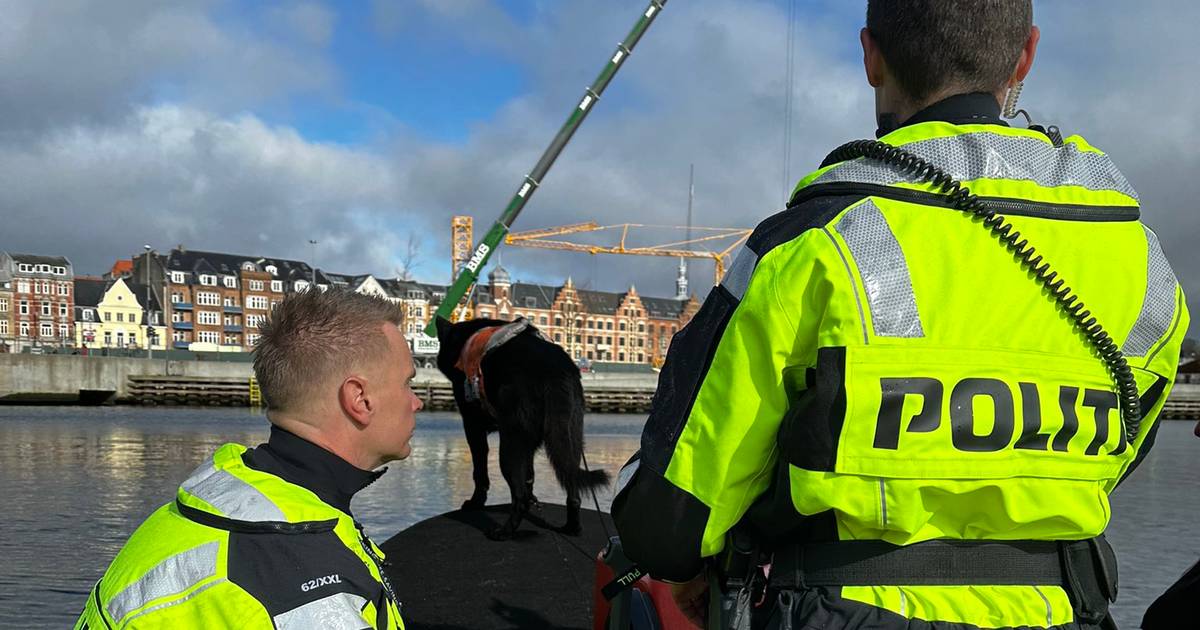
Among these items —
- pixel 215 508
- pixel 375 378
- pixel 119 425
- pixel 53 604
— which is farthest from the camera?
pixel 119 425

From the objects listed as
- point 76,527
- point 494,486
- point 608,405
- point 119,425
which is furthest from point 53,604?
point 608,405

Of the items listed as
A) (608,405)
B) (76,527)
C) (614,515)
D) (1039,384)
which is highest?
(1039,384)

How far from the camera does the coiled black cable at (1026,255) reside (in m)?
1.39

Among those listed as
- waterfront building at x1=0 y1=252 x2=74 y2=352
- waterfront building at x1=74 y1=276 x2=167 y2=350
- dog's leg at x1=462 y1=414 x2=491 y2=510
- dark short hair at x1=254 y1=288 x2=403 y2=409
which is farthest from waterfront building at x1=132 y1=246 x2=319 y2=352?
dark short hair at x1=254 y1=288 x2=403 y2=409

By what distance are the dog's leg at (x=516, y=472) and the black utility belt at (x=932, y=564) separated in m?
5.29

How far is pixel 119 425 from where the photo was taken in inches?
840

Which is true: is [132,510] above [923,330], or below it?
below

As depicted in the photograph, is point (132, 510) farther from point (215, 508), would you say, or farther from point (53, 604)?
point (215, 508)

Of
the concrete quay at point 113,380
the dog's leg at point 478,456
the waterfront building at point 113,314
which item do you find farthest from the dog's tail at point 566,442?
the waterfront building at point 113,314

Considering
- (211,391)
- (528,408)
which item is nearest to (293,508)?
(528,408)

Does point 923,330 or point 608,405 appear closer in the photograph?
point 923,330

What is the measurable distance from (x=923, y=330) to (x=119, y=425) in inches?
911

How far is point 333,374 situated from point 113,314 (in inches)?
4121

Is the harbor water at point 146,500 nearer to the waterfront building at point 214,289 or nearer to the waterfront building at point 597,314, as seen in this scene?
the waterfront building at point 214,289
